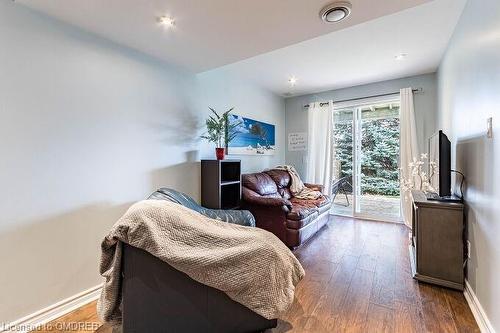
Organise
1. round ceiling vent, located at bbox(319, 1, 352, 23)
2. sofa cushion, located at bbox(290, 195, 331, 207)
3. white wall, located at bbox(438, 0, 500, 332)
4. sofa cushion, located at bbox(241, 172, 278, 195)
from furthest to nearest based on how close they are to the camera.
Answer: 1. sofa cushion, located at bbox(290, 195, 331, 207)
2. sofa cushion, located at bbox(241, 172, 278, 195)
3. round ceiling vent, located at bbox(319, 1, 352, 23)
4. white wall, located at bbox(438, 0, 500, 332)

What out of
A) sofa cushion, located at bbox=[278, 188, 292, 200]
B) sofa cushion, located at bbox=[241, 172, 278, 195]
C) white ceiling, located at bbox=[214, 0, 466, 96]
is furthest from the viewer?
sofa cushion, located at bbox=[278, 188, 292, 200]

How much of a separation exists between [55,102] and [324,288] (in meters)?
2.67

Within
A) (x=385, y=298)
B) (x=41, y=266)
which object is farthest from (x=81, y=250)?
(x=385, y=298)

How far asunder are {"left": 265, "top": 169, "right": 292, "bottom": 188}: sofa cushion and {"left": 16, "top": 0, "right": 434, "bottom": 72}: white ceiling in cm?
226

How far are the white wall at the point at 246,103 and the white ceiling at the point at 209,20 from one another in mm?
954

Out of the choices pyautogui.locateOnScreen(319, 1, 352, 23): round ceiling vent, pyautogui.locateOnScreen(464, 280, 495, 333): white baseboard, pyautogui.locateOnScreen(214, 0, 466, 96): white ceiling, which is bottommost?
pyautogui.locateOnScreen(464, 280, 495, 333): white baseboard

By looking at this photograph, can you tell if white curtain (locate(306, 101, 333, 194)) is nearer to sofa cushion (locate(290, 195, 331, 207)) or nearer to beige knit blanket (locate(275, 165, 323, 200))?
beige knit blanket (locate(275, 165, 323, 200))

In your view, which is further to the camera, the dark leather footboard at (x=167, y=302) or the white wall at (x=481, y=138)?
the white wall at (x=481, y=138)

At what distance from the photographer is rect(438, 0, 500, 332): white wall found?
1459 millimetres

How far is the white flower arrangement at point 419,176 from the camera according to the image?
2.86m

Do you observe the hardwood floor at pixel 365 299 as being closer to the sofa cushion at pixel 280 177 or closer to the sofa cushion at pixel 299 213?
the sofa cushion at pixel 299 213

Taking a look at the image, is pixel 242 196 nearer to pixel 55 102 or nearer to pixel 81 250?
pixel 81 250

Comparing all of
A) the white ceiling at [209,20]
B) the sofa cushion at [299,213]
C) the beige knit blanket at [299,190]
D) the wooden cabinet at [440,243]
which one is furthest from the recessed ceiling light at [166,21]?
the beige knit blanket at [299,190]

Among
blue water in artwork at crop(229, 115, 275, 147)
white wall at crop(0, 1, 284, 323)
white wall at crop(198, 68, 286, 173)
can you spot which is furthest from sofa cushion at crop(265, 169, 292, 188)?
white wall at crop(0, 1, 284, 323)
